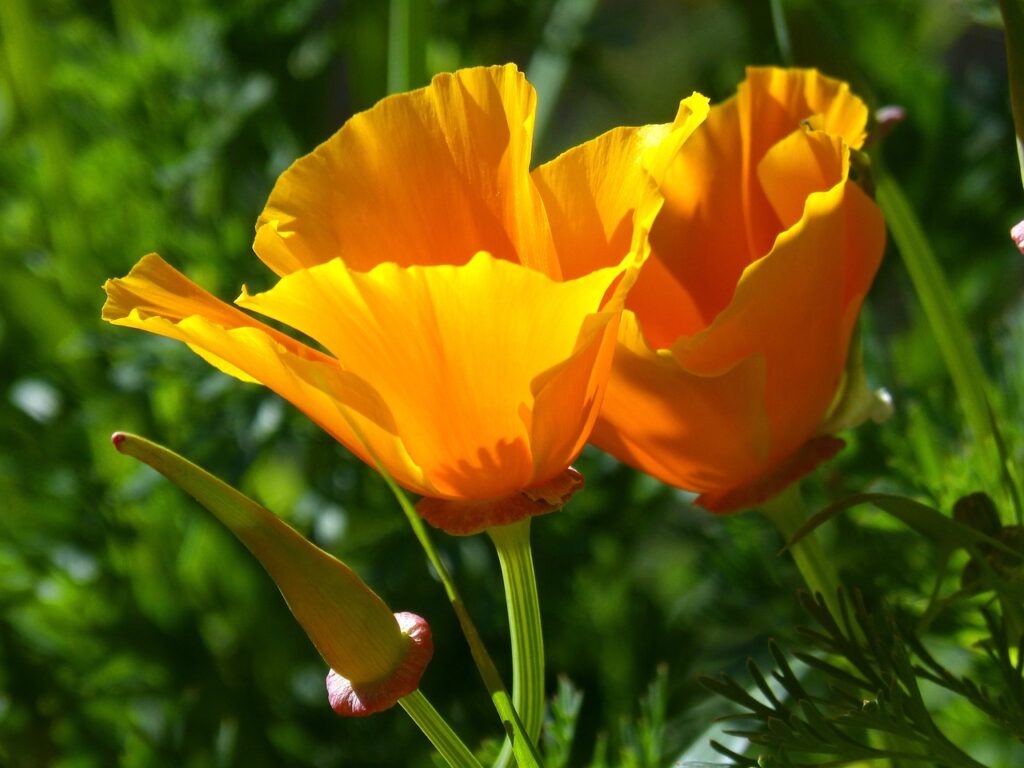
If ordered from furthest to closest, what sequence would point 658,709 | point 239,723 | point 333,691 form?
point 239,723 → point 658,709 → point 333,691

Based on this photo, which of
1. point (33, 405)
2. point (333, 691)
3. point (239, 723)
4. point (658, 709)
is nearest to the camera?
point (333, 691)

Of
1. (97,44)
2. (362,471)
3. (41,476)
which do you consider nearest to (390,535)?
(362,471)

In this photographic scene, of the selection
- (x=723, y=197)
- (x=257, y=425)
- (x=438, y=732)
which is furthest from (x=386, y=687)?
(x=257, y=425)

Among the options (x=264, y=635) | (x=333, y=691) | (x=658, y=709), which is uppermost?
(x=333, y=691)

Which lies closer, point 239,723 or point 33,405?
point 239,723

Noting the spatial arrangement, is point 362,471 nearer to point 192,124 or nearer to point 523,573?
point 192,124

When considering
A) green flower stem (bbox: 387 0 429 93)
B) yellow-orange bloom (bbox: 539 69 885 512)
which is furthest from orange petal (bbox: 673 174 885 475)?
green flower stem (bbox: 387 0 429 93)

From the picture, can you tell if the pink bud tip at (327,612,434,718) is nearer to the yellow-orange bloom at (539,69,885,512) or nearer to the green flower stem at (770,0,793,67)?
the yellow-orange bloom at (539,69,885,512)
